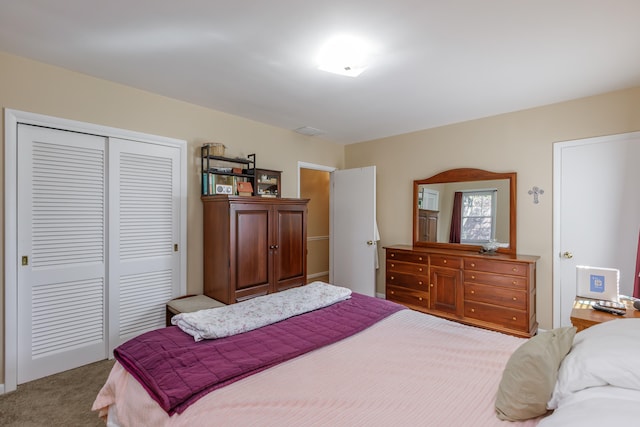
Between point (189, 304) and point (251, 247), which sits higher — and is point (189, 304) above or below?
below

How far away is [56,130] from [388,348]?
118 inches

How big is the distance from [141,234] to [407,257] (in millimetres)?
2986

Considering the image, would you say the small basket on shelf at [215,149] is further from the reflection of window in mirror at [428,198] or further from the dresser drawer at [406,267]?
the reflection of window in mirror at [428,198]

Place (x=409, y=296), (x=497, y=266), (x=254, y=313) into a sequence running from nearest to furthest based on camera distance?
(x=254, y=313), (x=497, y=266), (x=409, y=296)

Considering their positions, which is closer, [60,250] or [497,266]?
[60,250]

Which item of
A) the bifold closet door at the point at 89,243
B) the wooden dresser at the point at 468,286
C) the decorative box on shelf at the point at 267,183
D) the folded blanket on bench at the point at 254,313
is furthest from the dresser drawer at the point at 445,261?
the bifold closet door at the point at 89,243

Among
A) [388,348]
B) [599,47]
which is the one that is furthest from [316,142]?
[388,348]

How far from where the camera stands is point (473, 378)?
4.37 feet

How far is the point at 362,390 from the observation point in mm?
1247

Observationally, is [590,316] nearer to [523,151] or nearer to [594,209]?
[594,209]

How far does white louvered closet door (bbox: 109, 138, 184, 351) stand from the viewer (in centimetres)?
281

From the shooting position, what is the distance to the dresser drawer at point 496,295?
307 centimetres

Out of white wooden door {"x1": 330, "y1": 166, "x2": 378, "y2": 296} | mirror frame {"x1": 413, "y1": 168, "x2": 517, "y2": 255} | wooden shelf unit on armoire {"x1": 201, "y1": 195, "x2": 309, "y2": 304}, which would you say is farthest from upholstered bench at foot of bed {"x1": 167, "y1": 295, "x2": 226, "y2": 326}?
mirror frame {"x1": 413, "y1": 168, "x2": 517, "y2": 255}

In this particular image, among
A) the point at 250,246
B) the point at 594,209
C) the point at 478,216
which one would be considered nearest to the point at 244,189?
the point at 250,246
